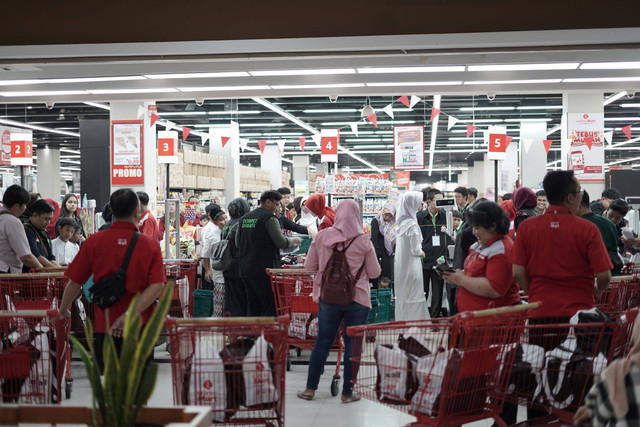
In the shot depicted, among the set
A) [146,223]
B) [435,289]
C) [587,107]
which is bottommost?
[435,289]

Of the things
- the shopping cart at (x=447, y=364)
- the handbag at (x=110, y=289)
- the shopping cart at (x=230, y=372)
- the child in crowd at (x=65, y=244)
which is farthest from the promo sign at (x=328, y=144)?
the shopping cart at (x=230, y=372)

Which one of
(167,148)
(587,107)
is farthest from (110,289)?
(587,107)

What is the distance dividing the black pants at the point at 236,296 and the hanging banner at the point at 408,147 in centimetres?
862

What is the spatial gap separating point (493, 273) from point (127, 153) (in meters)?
10.1

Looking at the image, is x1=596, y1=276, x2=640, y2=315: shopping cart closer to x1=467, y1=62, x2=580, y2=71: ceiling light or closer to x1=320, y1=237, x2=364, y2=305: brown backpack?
x1=320, y1=237, x2=364, y2=305: brown backpack

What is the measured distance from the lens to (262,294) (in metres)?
6.15

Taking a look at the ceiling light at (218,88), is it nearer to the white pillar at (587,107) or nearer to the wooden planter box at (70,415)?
the wooden planter box at (70,415)

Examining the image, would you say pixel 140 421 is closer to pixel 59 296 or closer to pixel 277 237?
pixel 59 296

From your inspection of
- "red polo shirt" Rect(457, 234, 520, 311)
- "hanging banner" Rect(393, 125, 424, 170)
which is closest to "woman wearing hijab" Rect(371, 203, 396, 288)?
"red polo shirt" Rect(457, 234, 520, 311)

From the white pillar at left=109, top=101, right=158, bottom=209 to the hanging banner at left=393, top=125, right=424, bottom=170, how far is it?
17.6 feet

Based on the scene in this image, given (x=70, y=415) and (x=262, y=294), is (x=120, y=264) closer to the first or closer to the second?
(x=70, y=415)

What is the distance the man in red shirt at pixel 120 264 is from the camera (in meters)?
3.61

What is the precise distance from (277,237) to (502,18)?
2.73 metres

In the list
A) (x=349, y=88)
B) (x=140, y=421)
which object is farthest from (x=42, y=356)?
(x=349, y=88)
